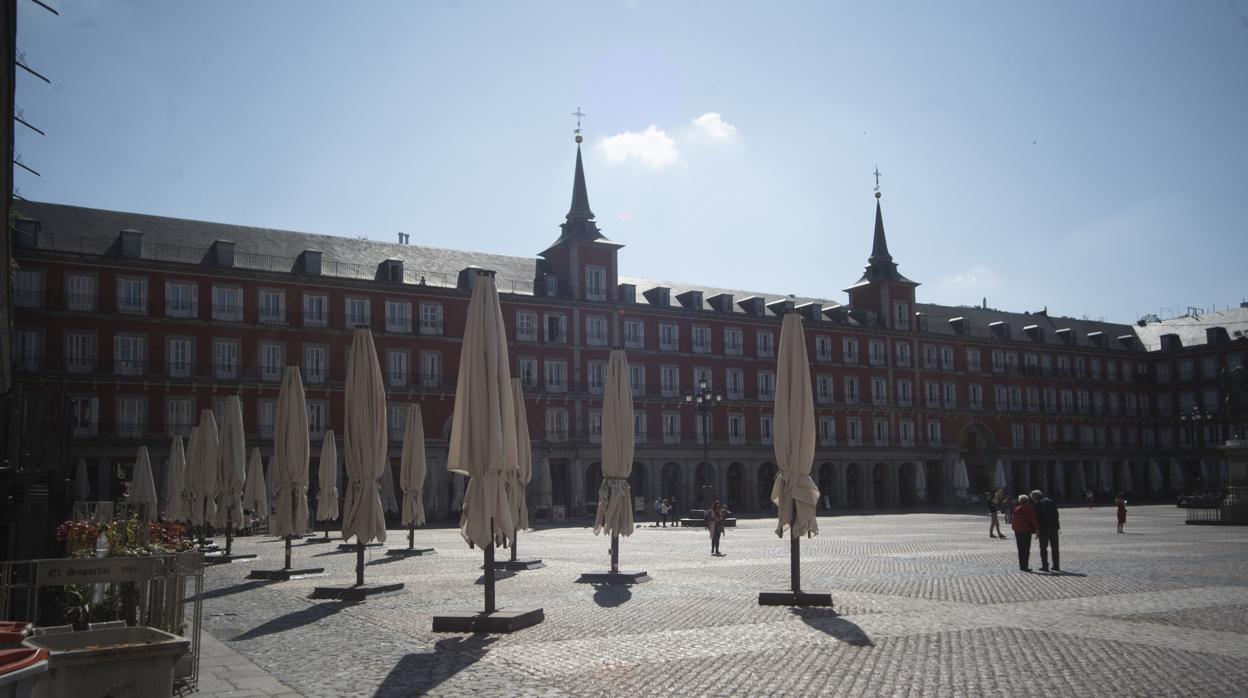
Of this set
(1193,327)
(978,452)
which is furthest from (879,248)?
(1193,327)

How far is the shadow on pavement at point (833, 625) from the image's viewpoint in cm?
1084

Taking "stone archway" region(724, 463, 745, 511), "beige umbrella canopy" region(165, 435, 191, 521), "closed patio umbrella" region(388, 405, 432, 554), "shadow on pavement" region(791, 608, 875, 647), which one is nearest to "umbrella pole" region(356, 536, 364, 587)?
"shadow on pavement" region(791, 608, 875, 647)

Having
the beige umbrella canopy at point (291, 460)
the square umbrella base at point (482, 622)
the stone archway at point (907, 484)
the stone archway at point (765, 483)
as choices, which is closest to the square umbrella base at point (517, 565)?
the beige umbrella canopy at point (291, 460)

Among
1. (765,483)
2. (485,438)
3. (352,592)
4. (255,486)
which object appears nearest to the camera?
(485,438)

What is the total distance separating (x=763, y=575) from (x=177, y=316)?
39489 mm

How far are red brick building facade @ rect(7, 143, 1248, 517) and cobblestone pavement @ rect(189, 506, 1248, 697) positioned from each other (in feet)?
83.0

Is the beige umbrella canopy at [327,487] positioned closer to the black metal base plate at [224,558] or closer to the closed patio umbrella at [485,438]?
the black metal base plate at [224,558]

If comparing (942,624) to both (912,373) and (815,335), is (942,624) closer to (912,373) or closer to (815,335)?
(815,335)

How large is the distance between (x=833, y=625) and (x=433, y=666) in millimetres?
4888

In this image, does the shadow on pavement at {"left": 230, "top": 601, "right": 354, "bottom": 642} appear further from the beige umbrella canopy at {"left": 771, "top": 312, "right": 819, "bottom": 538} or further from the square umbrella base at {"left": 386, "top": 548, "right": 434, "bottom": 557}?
the square umbrella base at {"left": 386, "top": 548, "right": 434, "bottom": 557}

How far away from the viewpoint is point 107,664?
6418 mm

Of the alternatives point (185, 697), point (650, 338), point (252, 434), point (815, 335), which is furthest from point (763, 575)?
point (815, 335)

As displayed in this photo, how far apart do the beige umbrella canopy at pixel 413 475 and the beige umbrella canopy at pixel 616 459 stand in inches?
238

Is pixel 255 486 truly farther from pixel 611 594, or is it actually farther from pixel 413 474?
pixel 611 594
